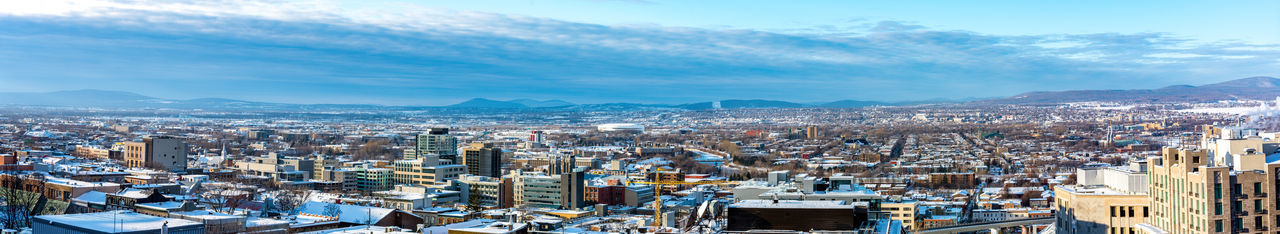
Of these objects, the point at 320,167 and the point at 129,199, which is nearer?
the point at 129,199

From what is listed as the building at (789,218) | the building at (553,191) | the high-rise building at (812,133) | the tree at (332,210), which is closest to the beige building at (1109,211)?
the building at (789,218)

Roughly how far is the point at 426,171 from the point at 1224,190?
210 feet

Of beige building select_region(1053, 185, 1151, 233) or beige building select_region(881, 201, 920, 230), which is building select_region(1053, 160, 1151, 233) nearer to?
beige building select_region(1053, 185, 1151, 233)

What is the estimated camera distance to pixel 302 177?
84375mm

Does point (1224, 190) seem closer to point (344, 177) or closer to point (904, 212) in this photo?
point (904, 212)

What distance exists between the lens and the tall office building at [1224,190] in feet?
67.9

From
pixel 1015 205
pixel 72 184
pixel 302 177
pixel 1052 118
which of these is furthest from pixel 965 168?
pixel 1052 118

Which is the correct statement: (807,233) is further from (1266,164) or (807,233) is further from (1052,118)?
(1052,118)

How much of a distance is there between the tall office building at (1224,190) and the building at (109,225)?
2182cm

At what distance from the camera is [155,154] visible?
Result: 89.1m

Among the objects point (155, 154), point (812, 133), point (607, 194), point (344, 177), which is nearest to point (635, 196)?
point (607, 194)

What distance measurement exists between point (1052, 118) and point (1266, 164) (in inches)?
7195

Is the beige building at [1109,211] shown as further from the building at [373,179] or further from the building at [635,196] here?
the building at [373,179]

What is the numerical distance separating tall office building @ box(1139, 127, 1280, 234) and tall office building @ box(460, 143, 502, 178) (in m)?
67.6
